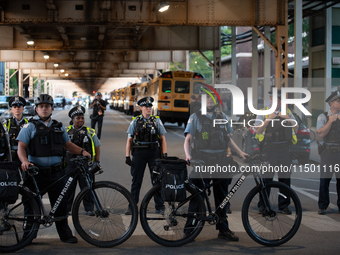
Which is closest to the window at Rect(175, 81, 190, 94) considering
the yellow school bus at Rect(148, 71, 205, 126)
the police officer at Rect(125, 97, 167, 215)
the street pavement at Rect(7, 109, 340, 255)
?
the yellow school bus at Rect(148, 71, 205, 126)

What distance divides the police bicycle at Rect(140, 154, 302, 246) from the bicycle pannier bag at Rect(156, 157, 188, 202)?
0.14 metres

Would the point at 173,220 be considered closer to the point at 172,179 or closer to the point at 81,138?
the point at 172,179

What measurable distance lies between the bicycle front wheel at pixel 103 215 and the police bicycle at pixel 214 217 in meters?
0.21

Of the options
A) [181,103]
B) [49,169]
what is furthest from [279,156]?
[181,103]

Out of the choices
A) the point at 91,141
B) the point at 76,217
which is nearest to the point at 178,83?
the point at 91,141

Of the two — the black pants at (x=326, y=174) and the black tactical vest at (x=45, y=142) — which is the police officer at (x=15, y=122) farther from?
the black pants at (x=326, y=174)

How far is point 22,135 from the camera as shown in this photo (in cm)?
625

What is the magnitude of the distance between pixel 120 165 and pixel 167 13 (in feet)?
29.5

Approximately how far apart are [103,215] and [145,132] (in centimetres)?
214

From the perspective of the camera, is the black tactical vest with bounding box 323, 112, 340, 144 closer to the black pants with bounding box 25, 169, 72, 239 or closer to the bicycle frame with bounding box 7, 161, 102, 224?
the bicycle frame with bounding box 7, 161, 102, 224

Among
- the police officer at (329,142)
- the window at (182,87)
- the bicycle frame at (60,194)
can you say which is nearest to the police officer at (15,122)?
the bicycle frame at (60,194)

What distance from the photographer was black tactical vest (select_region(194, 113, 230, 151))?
6703 millimetres

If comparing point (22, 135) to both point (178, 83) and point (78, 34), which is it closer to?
point (78, 34)

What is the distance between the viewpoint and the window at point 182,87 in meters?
31.1
